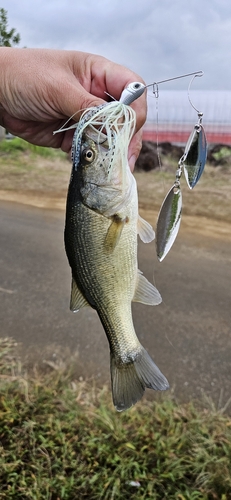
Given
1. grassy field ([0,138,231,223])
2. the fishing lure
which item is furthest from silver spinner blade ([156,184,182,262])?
Answer: grassy field ([0,138,231,223])

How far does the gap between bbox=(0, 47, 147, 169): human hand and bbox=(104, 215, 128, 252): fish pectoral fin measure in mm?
313

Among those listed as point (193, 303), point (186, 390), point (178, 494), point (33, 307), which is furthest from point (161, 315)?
point (178, 494)

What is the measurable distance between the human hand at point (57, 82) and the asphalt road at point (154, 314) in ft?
7.61

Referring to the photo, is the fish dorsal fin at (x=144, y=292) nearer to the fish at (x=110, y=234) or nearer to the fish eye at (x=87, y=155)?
the fish at (x=110, y=234)

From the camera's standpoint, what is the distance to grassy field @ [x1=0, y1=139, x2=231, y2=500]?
231 cm

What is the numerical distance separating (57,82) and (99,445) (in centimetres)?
199

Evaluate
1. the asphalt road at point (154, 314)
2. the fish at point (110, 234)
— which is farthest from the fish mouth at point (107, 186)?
the asphalt road at point (154, 314)

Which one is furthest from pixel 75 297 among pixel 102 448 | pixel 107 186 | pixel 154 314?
pixel 154 314

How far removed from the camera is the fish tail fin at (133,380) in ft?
4.07

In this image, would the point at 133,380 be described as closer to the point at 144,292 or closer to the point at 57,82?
the point at 144,292

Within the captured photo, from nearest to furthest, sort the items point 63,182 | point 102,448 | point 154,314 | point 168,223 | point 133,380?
point 168,223
point 133,380
point 102,448
point 154,314
point 63,182

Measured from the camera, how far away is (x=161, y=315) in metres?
4.24

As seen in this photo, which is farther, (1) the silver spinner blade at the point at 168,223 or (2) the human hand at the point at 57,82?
(2) the human hand at the point at 57,82

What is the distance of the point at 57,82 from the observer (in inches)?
57.4
